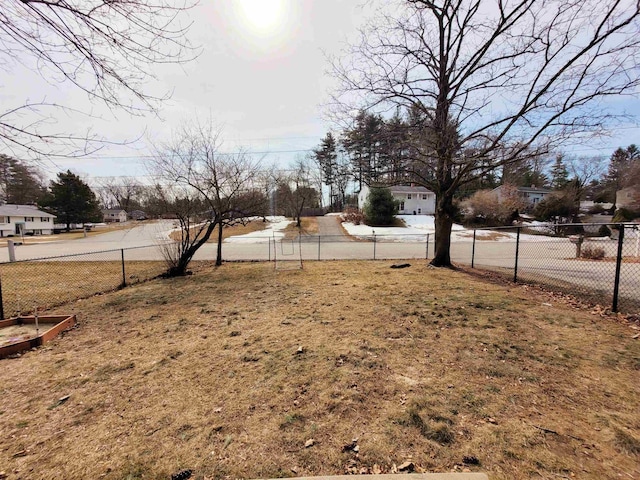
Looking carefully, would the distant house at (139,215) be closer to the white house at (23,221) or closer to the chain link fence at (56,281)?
the chain link fence at (56,281)

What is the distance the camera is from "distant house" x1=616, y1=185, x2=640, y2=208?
92.7 ft

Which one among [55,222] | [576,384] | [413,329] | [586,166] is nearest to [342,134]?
[413,329]

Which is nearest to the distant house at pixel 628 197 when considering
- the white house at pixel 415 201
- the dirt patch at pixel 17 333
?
the white house at pixel 415 201

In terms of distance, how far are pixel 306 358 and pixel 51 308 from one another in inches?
236

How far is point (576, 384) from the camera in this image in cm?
264

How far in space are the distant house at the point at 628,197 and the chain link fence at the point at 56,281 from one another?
42256 mm

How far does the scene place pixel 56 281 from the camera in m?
8.82

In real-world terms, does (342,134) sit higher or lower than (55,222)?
A: higher

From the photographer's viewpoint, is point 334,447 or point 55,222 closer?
point 334,447

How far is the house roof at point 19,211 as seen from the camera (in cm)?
3647

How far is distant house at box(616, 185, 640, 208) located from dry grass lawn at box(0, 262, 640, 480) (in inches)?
1437

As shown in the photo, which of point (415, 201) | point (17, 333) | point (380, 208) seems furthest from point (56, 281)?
point (415, 201)

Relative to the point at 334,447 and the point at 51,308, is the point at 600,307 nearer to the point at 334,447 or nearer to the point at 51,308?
the point at 334,447

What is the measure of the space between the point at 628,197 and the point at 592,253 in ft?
103
